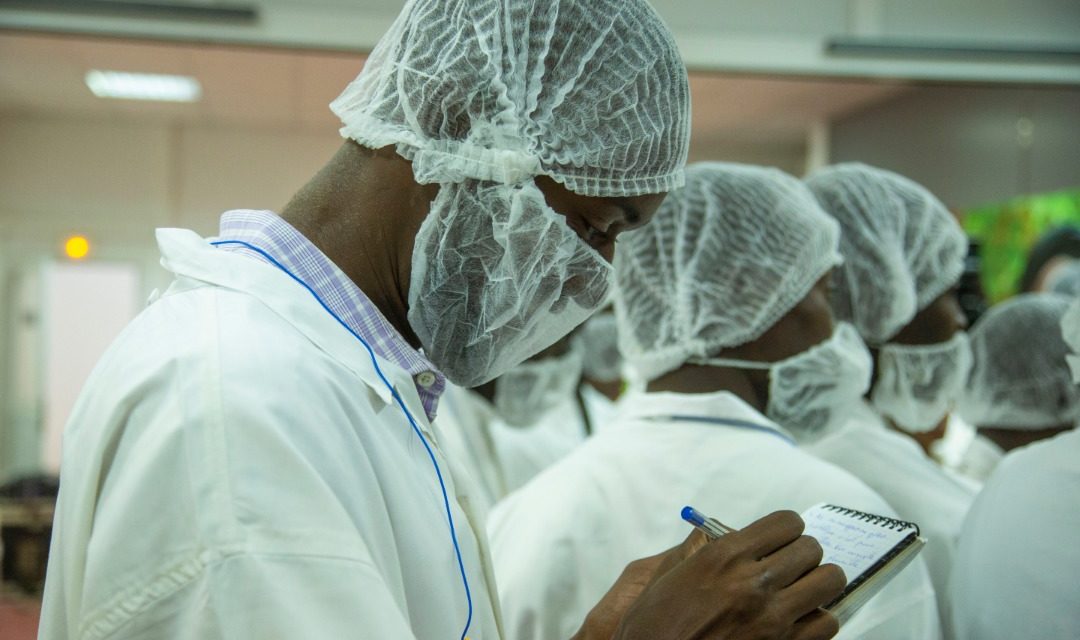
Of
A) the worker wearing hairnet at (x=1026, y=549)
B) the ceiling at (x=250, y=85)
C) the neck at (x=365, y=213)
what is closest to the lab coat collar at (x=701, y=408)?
the worker wearing hairnet at (x=1026, y=549)

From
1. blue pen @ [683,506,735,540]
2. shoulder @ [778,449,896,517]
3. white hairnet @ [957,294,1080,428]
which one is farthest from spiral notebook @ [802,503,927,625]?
white hairnet @ [957,294,1080,428]

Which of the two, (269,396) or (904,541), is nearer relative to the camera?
(269,396)

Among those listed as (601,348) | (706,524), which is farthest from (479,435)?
(706,524)

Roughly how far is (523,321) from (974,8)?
11.2 ft

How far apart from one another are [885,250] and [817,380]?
20.5 inches

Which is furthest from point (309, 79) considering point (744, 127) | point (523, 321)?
point (523, 321)

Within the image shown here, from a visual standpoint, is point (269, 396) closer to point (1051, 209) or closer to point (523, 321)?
point (523, 321)

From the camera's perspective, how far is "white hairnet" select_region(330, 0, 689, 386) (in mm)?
1022

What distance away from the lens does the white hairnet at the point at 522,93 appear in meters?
1.02

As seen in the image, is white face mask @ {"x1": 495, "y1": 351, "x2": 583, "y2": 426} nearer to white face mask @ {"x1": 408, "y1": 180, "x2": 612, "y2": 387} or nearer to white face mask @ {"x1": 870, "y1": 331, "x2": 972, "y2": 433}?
white face mask @ {"x1": 870, "y1": 331, "x2": 972, "y2": 433}

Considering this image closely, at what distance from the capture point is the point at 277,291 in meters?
0.92

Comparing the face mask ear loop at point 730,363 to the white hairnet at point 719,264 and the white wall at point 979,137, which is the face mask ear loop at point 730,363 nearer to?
the white hairnet at point 719,264

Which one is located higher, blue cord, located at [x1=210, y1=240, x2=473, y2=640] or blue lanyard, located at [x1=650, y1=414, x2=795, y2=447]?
blue cord, located at [x1=210, y1=240, x2=473, y2=640]

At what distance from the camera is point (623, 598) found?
1.14 m
